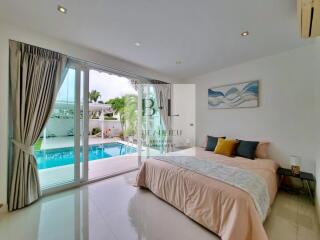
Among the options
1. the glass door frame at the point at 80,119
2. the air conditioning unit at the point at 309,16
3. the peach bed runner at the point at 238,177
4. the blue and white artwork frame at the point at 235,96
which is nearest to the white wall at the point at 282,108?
the blue and white artwork frame at the point at 235,96

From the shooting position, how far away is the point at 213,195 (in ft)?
5.82

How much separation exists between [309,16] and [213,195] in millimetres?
2074

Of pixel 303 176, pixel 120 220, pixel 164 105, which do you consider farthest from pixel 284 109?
pixel 120 220

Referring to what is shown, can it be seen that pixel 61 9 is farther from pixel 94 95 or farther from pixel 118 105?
pixel 118 105

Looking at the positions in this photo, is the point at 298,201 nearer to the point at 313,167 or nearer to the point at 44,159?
the point at 313,167

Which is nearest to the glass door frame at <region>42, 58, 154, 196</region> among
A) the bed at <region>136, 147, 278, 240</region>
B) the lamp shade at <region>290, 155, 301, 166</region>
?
the bed at <region>136, 147, 278, 240</region>

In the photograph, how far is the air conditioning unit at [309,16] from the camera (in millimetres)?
1356

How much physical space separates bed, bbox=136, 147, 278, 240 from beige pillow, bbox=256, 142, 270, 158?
0.33 m

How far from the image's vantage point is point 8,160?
7.11 ft

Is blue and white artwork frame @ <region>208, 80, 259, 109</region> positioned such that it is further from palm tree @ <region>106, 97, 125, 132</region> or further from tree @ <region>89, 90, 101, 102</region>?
tree @ <region>89, 90, 101, 102</region>

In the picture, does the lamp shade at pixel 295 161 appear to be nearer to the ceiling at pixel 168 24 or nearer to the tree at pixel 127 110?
the ceiling at pixel 168 24

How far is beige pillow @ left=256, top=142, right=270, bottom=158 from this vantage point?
9.75ft

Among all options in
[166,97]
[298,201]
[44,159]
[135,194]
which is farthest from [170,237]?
[166,97]

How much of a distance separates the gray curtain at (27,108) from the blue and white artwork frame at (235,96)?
3.47 m
